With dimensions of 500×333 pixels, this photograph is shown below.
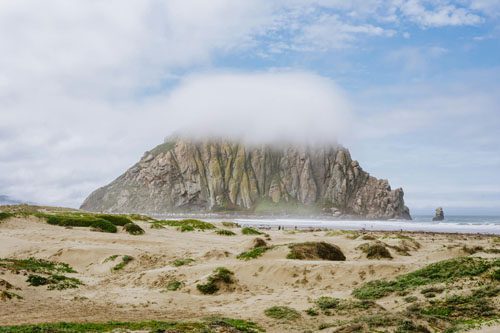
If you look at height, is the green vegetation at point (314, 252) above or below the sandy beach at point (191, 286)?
above

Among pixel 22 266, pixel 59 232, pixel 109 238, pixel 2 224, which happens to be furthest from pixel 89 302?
pixel 2 224

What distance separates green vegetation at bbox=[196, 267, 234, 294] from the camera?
23797mm

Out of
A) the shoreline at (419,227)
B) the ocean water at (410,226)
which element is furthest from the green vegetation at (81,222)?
the shoreline at (419,227)

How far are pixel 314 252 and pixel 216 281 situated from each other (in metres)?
8.95

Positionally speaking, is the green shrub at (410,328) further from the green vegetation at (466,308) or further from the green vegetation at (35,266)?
the green vegetation at (35,266)

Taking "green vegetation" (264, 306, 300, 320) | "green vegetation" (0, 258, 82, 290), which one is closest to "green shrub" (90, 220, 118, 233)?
"green vegetation" (0, 258, 82, 290)

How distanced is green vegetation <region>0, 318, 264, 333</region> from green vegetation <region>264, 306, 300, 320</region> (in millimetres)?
2216

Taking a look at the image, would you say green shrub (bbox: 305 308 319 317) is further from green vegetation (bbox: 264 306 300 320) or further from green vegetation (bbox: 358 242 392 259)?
green vegetation (bbox: 358 242 392 259)

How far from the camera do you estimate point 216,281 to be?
24375 millimetres

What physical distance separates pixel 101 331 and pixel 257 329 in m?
5.76

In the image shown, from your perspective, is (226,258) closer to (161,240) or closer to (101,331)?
(161,240)

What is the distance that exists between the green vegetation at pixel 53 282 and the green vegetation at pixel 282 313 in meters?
13.0

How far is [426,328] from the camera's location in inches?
591

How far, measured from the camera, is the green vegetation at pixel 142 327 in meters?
14.3
